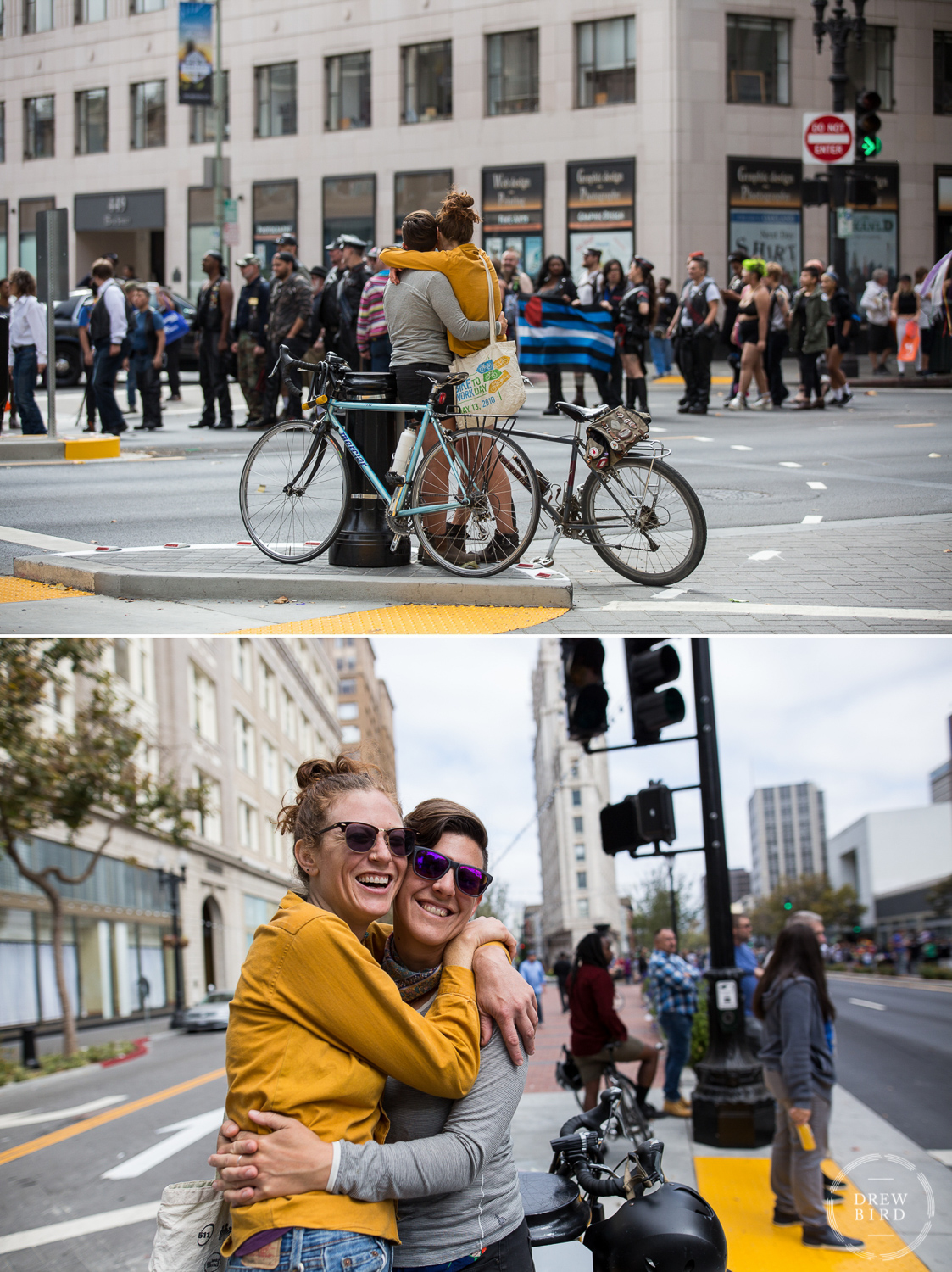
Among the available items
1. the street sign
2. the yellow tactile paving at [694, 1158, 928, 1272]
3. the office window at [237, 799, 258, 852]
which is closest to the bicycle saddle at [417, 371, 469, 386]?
the yellow tactile paving at [694, 1158, 928, 1272]

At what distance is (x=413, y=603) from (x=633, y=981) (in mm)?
49204

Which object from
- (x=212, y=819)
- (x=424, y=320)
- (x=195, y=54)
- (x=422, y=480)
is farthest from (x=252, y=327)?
(x=212, y=819)

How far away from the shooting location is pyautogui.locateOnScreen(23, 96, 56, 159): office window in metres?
15.2

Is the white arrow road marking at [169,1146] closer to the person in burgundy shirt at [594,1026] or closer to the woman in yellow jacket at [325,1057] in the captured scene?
the person in burgundy shirt at [594,1026]

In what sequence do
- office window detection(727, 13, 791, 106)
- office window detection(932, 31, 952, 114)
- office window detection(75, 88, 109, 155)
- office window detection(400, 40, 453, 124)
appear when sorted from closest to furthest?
office window detection(75, 88, 109, 155), office window detection(932, 31, 952, 114), office window detection(727, 13, 791, 106), office window detection(400, 40, 453, 124)

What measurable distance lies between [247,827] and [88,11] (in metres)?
32.2

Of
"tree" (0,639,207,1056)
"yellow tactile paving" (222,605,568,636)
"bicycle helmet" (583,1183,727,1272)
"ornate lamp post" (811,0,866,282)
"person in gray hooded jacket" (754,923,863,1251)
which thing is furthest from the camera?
"ornate lamp post" (811,0,866,282)

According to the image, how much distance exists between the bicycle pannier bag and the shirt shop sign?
98.1 feet

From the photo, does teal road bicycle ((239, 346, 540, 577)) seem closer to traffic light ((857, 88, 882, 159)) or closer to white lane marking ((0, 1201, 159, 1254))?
white lane marking ((0, 1201, 159, 1254))

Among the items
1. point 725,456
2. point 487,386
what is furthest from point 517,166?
point 487,386

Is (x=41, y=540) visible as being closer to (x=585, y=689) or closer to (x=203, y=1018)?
(x=585, y=689)

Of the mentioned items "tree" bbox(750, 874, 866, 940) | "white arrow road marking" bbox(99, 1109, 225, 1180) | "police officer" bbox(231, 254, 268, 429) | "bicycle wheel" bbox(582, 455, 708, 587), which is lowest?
"tree" bbox(750, 874, 866, 940)

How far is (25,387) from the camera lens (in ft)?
49.4

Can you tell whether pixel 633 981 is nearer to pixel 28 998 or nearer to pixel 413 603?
pixel 28 998
